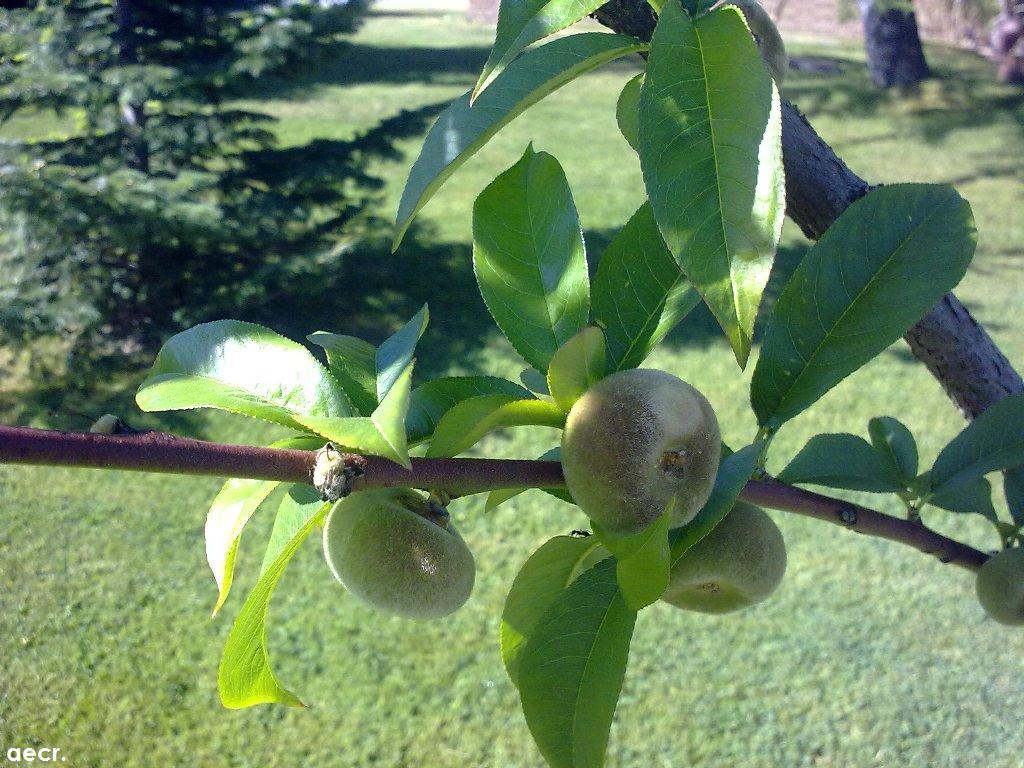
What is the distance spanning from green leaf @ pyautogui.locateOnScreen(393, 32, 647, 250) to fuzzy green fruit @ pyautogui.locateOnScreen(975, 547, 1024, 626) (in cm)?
56

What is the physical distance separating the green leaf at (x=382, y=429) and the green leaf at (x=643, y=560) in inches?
5.6

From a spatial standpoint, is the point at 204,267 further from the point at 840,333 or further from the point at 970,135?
the point at 970,135

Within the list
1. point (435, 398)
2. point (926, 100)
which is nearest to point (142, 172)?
point (435, 398)

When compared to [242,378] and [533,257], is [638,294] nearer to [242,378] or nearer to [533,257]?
[533,257]

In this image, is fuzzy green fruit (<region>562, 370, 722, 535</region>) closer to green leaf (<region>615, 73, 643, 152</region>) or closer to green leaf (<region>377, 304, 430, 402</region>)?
green leaf (<region>377, 304, 430, 402</region>)

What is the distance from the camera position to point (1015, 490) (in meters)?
0.95

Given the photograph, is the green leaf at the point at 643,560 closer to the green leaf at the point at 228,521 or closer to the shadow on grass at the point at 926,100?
the green leaf at the point at 228,521

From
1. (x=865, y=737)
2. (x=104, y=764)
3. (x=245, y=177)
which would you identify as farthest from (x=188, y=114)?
(x=865, y=737)

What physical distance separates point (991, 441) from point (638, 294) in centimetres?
42

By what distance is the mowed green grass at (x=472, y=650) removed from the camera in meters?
2.92

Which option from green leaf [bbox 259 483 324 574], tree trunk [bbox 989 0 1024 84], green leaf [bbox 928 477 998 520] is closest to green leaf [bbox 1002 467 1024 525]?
green leaf [bbox 928 477 998 520]

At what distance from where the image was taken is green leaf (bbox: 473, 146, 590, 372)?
25.6 inches

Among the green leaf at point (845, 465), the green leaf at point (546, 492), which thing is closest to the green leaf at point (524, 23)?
the green leaf at point (546, 492)

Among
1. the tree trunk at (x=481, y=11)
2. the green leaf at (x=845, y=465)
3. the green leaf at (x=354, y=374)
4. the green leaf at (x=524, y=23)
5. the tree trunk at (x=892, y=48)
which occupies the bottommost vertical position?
the tree trunk at (x=481, y=11)
